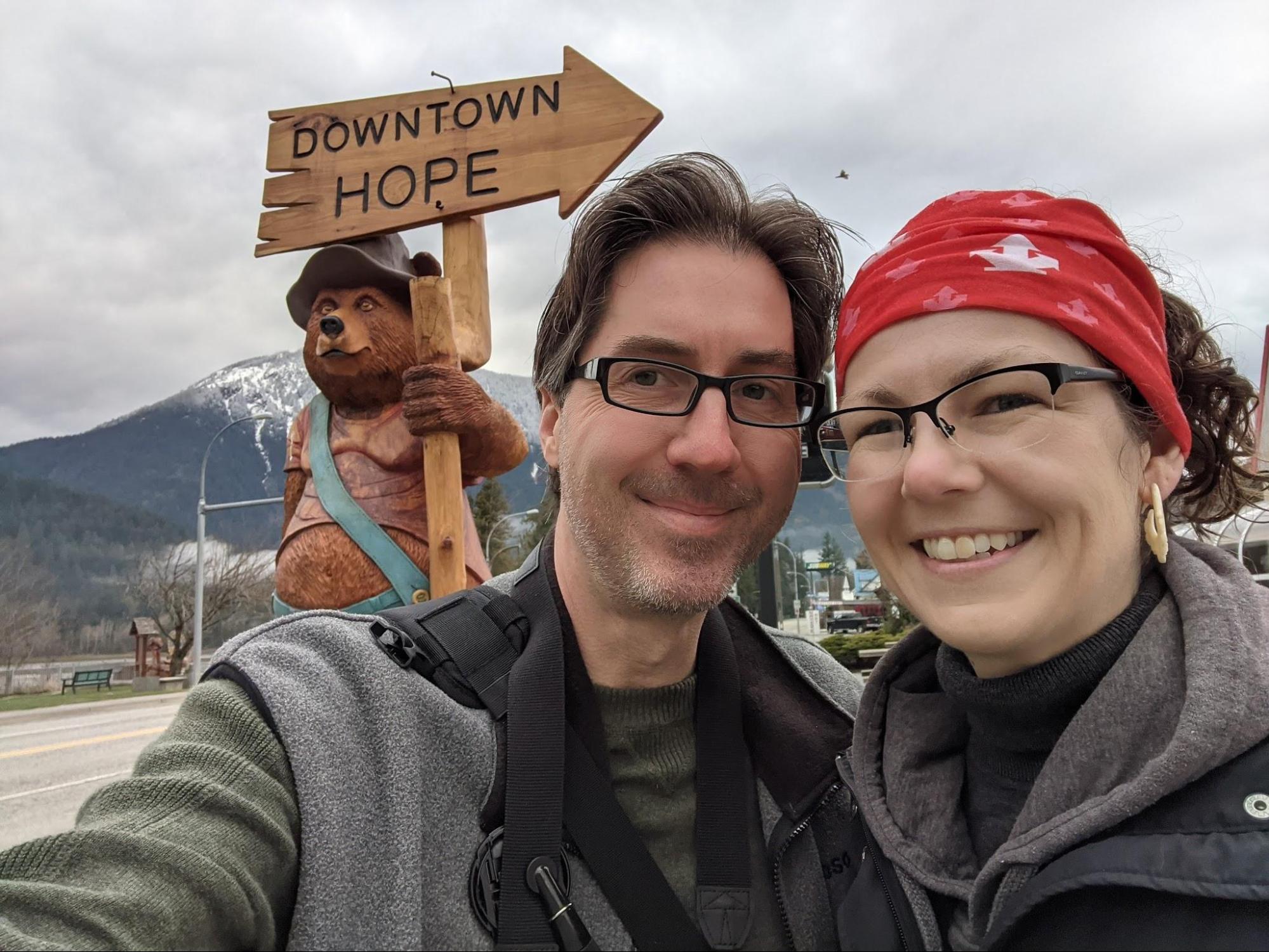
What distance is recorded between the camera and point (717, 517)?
188cm

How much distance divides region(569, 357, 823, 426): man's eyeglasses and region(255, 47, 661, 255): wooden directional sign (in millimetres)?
2766

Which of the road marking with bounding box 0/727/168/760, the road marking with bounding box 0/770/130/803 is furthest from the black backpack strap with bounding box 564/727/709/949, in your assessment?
the road marking with bounding box 0/727/168/760

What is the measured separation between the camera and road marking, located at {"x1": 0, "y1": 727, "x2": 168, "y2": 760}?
11.4m

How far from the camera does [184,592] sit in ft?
101

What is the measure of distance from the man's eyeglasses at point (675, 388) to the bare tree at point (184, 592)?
28.8m

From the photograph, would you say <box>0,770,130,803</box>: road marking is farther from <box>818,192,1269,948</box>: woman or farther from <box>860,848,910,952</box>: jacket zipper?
<box>818,192,1269,948</box>: woman

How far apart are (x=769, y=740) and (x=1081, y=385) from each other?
3.00ft

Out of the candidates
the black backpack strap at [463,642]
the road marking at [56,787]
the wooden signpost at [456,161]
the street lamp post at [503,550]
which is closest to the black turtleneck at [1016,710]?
the black backpack strap at [463,642]

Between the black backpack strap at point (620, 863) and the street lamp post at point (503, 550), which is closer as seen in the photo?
the black backpack strap at point (620, 863)

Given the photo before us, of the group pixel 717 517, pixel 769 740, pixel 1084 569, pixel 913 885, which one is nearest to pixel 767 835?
pixel 769 740

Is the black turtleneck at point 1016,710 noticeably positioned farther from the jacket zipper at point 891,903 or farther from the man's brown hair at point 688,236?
the man's brown hair at point 688,236

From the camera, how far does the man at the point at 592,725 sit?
1.16 metres

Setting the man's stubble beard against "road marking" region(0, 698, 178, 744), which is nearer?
the man's stubble beard

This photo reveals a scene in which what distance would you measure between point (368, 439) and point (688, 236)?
2906 mm
